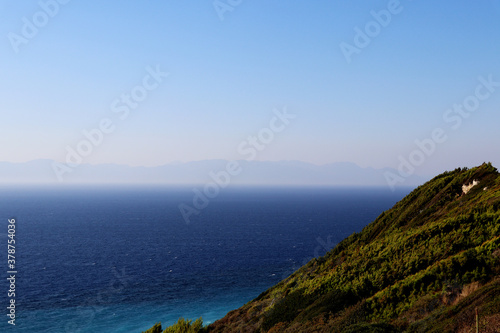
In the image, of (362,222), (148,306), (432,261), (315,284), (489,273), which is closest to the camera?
(489,273)

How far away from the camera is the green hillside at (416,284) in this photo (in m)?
18.1

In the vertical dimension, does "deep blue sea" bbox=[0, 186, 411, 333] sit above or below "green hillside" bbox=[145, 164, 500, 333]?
above

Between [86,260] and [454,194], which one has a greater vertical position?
[86,260]

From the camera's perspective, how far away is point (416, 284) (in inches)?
875

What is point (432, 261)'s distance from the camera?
24406 millimetres

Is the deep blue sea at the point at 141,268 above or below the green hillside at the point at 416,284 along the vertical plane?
above

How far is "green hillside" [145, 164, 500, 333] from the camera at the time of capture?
59.4 feet

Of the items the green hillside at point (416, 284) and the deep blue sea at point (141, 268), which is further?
the deep blue sea at point (141, 268)

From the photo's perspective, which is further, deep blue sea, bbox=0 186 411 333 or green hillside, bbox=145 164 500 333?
deep blue sea, bbox=0 186 411 333

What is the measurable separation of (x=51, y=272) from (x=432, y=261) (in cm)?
7908

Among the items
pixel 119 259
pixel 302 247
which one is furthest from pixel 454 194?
pixel 119 259

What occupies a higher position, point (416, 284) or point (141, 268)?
Answer: point (141, 268)

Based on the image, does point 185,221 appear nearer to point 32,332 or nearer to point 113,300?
point 113,300

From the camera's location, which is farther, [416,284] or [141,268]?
[141,268]
